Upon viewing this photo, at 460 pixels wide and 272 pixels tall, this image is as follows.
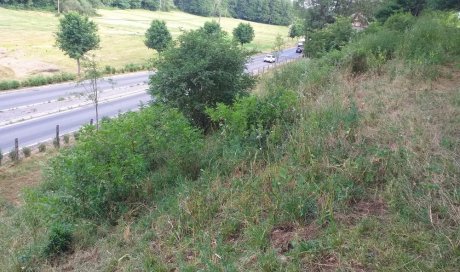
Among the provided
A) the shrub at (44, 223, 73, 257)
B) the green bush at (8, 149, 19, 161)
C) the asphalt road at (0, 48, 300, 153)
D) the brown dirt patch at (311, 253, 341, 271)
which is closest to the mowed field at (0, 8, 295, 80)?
the asphalt road at (0, 48, 300, 153)

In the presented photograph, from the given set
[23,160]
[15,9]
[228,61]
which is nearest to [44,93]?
[23,160]

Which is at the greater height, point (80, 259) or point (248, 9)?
point (248, 9)

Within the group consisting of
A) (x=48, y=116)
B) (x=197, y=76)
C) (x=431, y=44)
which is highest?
(x=431, y=44)

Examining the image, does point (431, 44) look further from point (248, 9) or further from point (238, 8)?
point (238, 8)

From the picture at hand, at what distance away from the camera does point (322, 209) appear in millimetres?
3771

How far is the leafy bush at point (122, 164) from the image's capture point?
533 centimetres

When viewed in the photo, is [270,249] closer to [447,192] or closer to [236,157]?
[447,192]

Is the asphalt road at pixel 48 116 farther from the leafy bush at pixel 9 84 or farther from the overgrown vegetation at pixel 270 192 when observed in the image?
the overgrown vegetation at pixel 270 192

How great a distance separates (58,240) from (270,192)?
9.27ft

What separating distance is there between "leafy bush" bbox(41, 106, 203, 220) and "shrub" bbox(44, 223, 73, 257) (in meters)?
0.45

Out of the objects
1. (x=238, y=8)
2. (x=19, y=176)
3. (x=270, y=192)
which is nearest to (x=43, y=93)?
(x=19, y=176)

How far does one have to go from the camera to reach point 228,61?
10.7 metres

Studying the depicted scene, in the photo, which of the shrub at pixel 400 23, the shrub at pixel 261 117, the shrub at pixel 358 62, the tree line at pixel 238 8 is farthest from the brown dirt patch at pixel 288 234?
the tree line at pixel 238 8

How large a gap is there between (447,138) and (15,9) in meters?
78.0
